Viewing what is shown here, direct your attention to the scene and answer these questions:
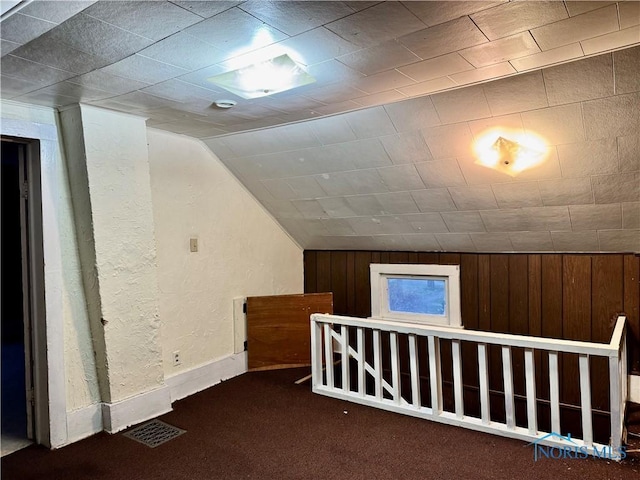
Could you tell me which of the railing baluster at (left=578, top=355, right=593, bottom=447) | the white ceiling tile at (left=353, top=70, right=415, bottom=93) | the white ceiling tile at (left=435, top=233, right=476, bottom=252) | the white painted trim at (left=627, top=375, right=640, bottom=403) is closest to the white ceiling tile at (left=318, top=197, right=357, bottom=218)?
the white ceiling tile at (left=435, top=233, right=476, bottom=252)

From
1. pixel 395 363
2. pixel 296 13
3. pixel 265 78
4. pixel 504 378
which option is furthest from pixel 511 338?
pixel 296 13

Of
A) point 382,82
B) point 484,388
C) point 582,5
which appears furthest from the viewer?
point 484,388

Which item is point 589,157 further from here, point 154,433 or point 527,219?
point 154,433

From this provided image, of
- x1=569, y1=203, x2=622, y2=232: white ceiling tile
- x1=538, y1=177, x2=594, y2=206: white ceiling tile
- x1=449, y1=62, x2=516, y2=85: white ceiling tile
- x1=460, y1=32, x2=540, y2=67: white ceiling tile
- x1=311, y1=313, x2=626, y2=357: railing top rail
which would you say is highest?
x1=449, y1=62, x2=516, y2=85: white ceiling tile

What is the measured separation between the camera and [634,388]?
3.34m

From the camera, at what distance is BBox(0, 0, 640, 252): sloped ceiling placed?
5.33ft

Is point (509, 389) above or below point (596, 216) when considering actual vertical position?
below

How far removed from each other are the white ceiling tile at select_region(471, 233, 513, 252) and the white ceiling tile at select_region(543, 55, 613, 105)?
53.2 inches

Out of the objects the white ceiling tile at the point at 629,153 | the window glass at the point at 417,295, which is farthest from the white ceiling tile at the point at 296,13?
the window glass at the point at 417,295

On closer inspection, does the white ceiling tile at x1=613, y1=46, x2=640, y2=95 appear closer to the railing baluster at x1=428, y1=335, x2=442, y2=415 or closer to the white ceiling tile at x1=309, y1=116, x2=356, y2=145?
the white ceiling tile at x1=309, y1=116, x2=356, y2=145

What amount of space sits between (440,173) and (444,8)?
1.64 metres

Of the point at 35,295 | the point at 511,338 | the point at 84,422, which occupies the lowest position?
the point at 84,422

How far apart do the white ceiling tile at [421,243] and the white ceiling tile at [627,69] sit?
1.84 metres

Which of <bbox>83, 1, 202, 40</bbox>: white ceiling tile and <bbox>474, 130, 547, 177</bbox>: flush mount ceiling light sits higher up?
<bbox>83, 1, 202, 40</bbox>: white ceiling tile
